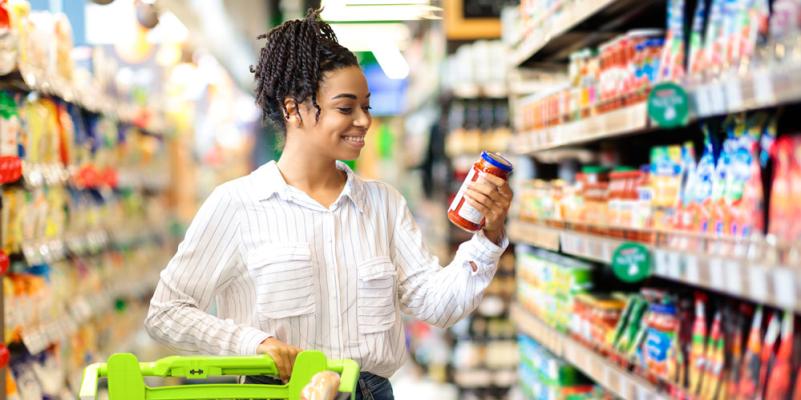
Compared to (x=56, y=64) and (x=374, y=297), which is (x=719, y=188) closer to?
(x=374, y=297)

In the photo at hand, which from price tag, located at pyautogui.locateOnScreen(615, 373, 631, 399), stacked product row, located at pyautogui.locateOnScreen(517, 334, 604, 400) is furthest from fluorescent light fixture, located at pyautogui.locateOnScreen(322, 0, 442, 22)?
price tag, located at pyautogui.locateOnScreen(615, 373, 631, 399)

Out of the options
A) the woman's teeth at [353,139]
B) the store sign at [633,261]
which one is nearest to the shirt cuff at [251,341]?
the woman's teeth at [353,139]

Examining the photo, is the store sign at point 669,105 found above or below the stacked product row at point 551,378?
above

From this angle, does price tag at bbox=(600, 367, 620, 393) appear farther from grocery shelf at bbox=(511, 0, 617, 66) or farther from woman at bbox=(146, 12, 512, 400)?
grocery shelf at bbox=(511, 0, 617, 66)

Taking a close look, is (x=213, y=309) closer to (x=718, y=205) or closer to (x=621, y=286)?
(x=621, y=286)

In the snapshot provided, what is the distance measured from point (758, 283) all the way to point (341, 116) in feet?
3.29

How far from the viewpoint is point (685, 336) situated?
2723 mm

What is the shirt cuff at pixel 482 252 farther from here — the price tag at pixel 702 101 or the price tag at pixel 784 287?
the price tag at pixel 784 287

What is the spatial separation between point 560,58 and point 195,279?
8.46ft

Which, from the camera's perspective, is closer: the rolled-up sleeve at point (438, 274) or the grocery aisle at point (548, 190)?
the grocery aisle at point (548, 190)

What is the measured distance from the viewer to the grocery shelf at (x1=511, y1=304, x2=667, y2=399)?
2.85 m

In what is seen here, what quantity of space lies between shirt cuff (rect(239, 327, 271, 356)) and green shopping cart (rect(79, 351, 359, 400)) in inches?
5.1

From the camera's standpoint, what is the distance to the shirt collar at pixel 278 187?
2490 mm

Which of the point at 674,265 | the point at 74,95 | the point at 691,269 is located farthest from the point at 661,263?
the point at 74,95
